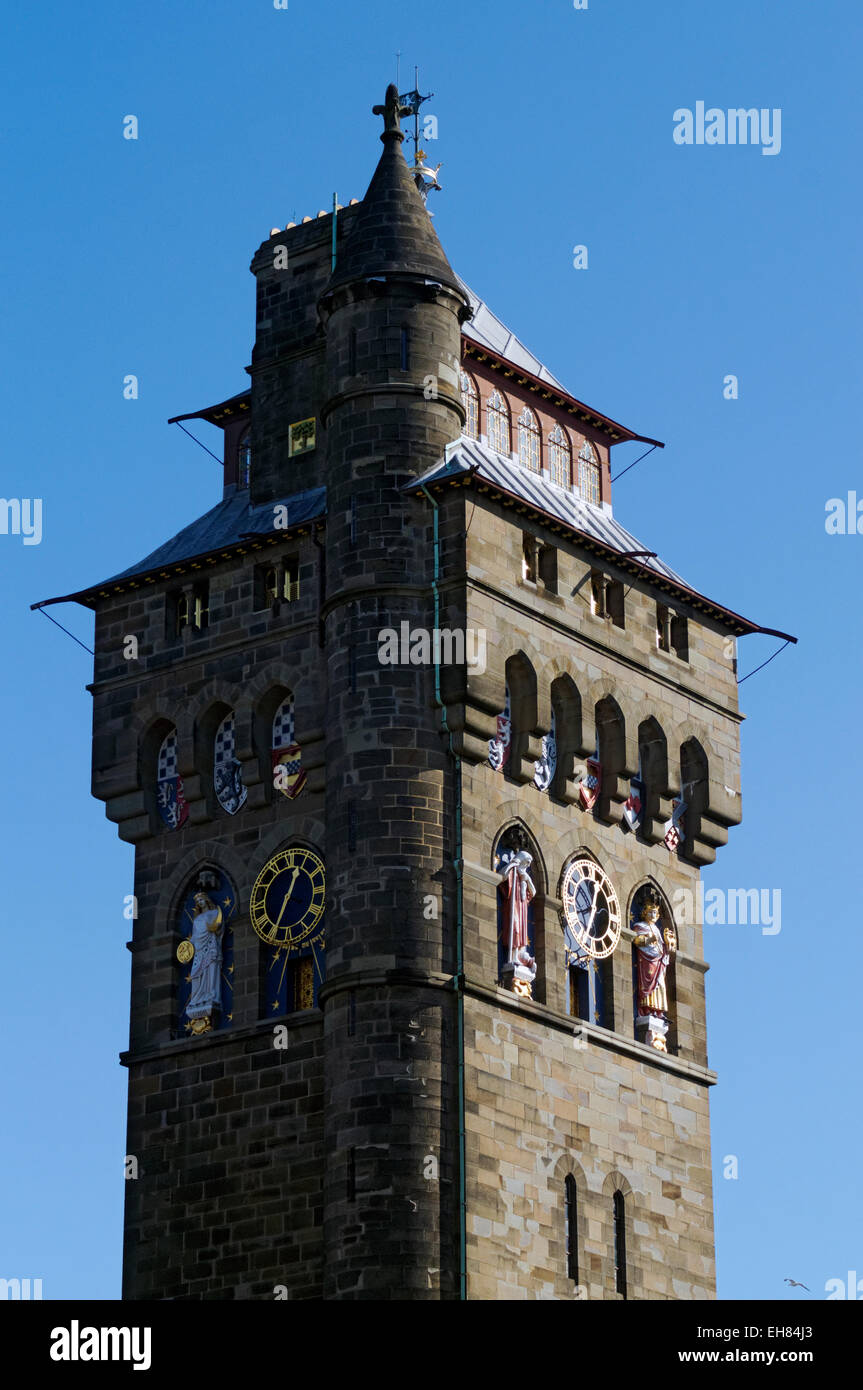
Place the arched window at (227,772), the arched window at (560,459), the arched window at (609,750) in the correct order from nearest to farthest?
1. the arched window at (227,772)
2. the arched window at (609,750)
3. the arched window at (560,459)

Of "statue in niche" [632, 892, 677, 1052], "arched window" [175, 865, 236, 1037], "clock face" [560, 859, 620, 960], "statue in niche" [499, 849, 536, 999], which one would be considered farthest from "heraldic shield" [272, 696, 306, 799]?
"statue in niche" [632, 892, 677, 1052]

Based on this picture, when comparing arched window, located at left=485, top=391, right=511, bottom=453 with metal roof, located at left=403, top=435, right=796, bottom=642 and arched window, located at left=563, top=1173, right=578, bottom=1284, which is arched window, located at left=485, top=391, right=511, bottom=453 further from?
arched window, located at left=563, top=1173, right=578, bottom=1284

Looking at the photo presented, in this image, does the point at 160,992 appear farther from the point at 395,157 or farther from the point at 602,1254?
the point at 395,157

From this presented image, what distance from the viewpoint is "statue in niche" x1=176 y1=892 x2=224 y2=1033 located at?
68062 millimetres

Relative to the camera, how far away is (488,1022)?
211 ft

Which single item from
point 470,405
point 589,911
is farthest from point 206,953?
point 470,405

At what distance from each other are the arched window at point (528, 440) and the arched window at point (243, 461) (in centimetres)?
545

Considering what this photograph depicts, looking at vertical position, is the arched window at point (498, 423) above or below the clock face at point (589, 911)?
above

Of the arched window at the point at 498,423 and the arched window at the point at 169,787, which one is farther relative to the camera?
Result: the arched window at the point at 498,423

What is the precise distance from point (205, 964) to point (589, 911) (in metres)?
7.18

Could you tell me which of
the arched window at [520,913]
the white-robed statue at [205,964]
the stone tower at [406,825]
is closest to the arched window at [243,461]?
the stone tower at [406,825]

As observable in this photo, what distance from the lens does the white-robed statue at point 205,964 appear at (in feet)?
223

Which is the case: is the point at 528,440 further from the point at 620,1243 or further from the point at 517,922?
the point at 620,1243

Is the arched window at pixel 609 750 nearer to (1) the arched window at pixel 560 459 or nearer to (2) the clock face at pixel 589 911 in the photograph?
(2) the clock face at pixel 589 911
